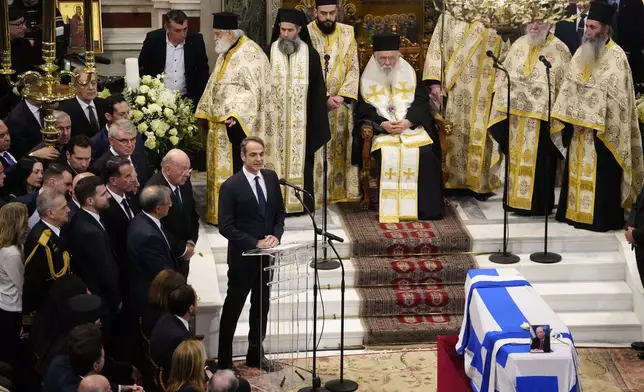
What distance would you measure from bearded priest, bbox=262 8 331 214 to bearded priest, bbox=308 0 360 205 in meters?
0.18

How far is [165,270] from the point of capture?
355 inches

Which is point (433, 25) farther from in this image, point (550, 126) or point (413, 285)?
point (413, 285)

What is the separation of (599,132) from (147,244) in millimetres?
5195

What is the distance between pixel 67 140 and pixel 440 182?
4135 mm

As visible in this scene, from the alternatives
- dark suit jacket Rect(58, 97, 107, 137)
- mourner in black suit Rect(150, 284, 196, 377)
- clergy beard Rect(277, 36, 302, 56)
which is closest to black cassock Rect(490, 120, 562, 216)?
clergy beard Rect(277, 36, 302, 56)

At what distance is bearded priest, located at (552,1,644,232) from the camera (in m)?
12.8

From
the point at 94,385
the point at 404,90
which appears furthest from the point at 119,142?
the point at 404,90

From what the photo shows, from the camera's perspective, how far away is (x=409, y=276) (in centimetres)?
1241

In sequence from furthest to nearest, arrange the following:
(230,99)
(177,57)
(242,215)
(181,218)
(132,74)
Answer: (177,57) → (230,99) → (132,74) → (242,215) → (181,218)

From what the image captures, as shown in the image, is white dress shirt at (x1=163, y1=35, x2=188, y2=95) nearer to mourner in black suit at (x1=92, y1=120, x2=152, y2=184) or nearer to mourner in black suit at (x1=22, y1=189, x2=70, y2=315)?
mourner in black suit at (x1=92, y1=120, x2=152, y2=184)

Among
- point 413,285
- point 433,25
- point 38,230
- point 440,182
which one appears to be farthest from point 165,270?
point 433,25

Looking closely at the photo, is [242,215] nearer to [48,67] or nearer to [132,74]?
[48,67]

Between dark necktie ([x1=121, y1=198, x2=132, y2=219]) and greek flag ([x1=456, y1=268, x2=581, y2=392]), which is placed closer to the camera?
greek flag ([x1=456, y1=268, x2=581, y2=392])

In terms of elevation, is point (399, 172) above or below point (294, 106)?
below
